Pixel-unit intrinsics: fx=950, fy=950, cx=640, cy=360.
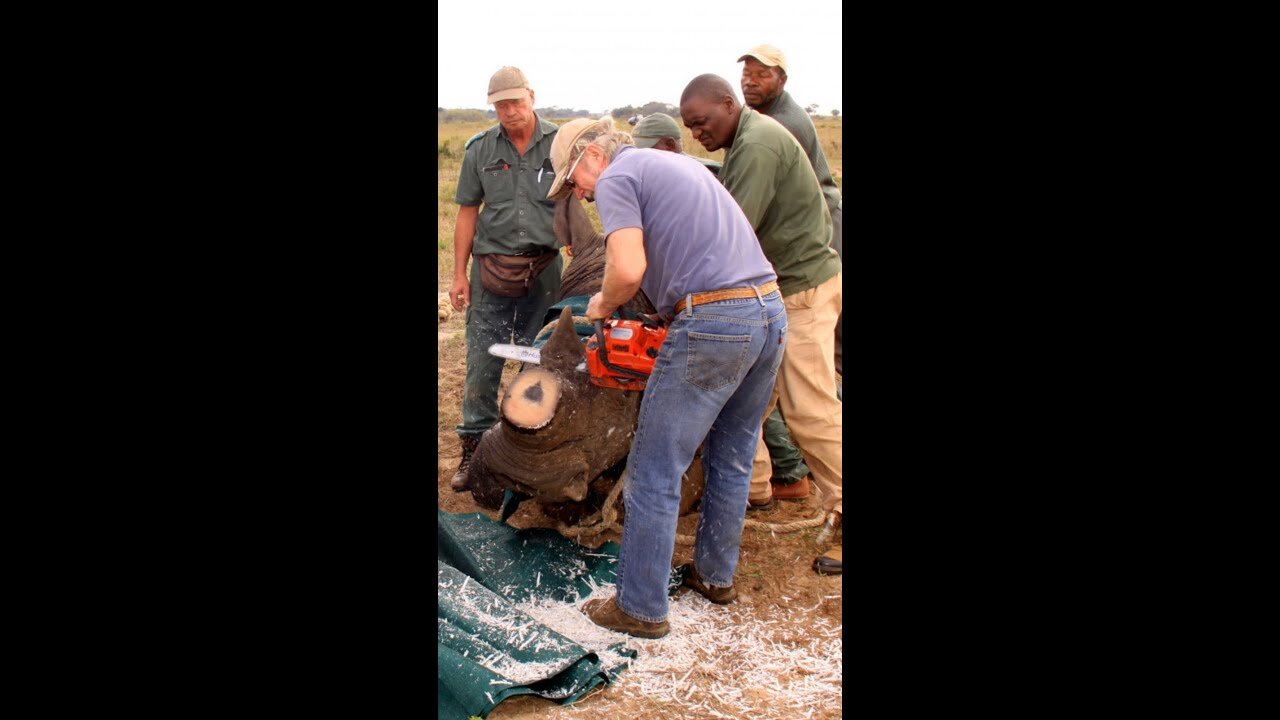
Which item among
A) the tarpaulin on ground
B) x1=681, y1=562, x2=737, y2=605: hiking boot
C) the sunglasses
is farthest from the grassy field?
x1=681, y1=562, x2=737, y2=605: hiking boot

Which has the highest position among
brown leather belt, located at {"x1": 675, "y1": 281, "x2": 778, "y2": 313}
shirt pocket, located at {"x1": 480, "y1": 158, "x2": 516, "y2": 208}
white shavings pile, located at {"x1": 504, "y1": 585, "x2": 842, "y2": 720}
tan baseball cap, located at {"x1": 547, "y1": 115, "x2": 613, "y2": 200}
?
shirt pocket, located at {"x1": 480, "y1": 158, "x2": 516, "y2": 208}

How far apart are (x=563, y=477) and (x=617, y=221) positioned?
1.18 meters

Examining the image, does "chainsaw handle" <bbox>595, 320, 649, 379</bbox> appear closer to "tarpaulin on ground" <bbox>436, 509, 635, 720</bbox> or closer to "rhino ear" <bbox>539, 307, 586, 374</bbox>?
"rhino ear" <bbox>539, 307, 586, 374</bbox>

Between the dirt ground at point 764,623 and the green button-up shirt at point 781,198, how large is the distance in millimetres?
1181

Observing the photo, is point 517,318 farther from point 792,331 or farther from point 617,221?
point 617,221

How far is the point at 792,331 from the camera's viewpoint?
4078 millimetres

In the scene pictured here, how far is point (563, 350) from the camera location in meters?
3.77

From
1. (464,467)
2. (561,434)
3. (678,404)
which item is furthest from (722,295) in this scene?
(464,467)

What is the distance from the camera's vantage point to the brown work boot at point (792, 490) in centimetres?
487

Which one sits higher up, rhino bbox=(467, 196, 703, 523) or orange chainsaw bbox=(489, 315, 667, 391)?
orange chainsaw bbox=(489, 315, 667, 391)

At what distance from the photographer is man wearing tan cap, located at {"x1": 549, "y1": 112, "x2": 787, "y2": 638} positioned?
3.14 meters

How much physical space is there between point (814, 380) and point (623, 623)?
1.35 metres

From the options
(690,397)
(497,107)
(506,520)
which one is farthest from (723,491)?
(497,107)

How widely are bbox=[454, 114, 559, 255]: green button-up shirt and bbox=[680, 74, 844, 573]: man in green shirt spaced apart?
1120mm
